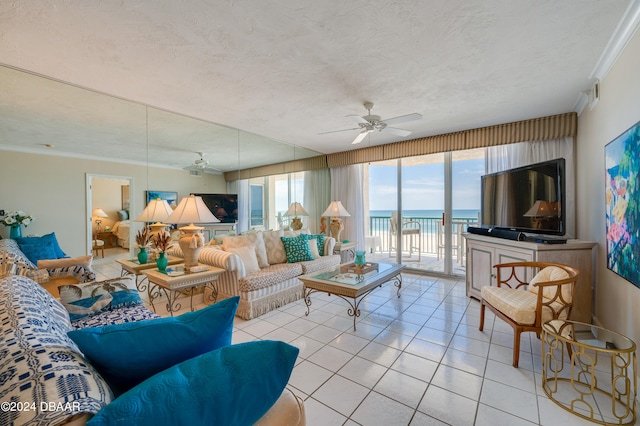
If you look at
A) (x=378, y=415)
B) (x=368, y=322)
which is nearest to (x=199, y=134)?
(x=368, y=322)

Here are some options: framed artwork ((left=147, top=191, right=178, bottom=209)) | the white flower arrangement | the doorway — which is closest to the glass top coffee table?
framed artwork ((left=147, top=191, right=178, bottom=209))

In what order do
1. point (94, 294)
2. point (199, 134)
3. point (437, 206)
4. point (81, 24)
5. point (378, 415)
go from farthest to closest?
point (437, 206) < point (199, 134) < point (94, 294) < point (81, 24) < point (378, 415)

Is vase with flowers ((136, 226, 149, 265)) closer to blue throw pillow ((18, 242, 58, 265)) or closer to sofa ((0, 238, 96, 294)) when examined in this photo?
sofa ((0, 238, 96, 294))

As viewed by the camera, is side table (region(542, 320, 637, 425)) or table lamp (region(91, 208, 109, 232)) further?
table lamp (region(91, 208, 109, 232))

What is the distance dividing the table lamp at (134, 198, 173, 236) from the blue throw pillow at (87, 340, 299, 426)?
2665 mm

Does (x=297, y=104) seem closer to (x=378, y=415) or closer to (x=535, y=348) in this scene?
(x=378, y=415)

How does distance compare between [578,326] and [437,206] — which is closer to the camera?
[578,326]

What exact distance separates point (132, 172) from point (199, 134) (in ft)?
3.57

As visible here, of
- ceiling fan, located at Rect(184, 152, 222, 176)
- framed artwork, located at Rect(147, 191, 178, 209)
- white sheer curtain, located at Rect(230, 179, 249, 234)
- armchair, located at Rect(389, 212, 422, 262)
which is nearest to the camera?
framed artwork, located at Rect(147, 191, 178, 209)

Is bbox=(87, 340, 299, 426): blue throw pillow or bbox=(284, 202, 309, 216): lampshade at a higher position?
bbox=(284, 202, 309, 216): lampshade

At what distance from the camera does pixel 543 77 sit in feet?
8.07

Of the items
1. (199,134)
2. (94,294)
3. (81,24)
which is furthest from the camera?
(199,134)

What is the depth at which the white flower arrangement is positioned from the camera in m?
2.43

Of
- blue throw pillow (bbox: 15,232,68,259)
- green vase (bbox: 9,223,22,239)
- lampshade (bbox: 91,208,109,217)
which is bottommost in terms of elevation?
blue throw pillow (bbox: 15,232,68,259)
